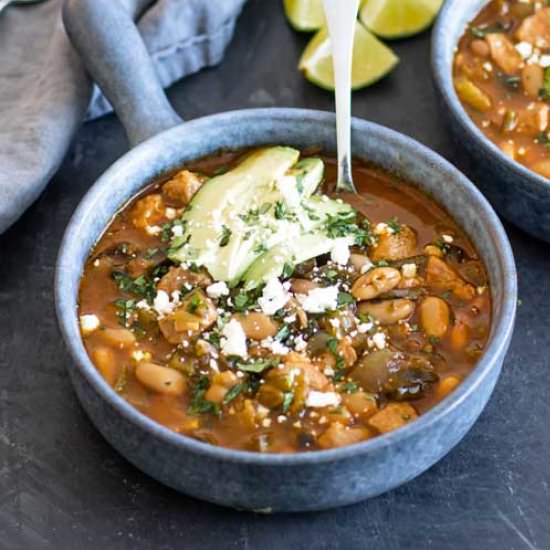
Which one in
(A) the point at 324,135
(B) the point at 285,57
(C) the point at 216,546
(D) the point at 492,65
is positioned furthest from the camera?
(B) the point at 285,57

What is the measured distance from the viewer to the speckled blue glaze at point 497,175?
3.04 meters

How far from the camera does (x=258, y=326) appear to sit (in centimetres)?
268

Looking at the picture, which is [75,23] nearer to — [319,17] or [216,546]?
[319,17]

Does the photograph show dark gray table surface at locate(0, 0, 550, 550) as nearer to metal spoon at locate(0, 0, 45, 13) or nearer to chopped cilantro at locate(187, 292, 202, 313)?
chopped cilantro at locate(187, 292, 202, 313)

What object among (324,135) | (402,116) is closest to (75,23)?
(324,135)

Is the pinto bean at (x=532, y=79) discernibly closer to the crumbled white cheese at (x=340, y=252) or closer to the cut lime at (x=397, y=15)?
the cut lime at (x=397, y=15)

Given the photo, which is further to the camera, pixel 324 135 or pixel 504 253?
pixel 324 135

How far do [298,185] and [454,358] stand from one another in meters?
0.64

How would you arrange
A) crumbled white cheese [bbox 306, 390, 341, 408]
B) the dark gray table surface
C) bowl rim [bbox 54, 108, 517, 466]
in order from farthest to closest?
the dark gray table surface
crumbled white cheese [bbox 306, 390, 341, 408]
bowl rim [bbox 54, 108, 517, 466]

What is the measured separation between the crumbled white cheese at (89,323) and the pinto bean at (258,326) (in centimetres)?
34

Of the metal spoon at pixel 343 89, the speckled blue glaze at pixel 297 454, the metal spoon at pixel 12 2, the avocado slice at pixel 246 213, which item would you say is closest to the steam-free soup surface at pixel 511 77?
the speckled blue glaze at pixel 297 454

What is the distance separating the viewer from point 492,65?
3.47m

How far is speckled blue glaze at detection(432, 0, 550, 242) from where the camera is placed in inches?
120

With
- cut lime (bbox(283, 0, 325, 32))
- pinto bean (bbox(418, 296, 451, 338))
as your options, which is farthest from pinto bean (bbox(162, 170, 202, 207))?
cut lime (bbox(283, 0, 325, 32))
